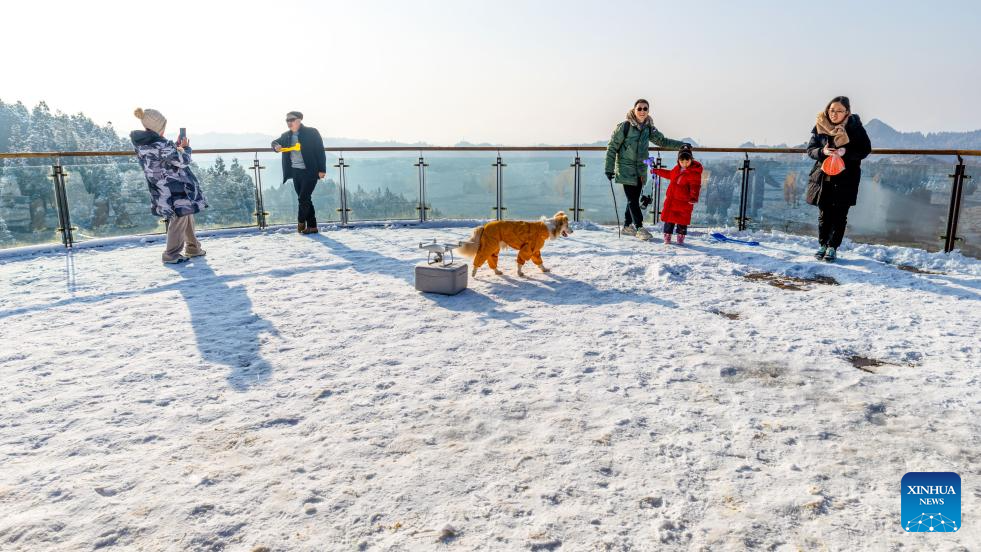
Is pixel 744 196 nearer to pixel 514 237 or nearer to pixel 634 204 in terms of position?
pixel 634 204

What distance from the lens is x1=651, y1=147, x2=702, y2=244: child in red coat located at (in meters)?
7.83

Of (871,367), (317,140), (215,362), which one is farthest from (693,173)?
(215,362)

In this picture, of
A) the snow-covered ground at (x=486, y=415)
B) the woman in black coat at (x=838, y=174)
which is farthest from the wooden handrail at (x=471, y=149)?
the snow-covered ground at (x=486, y=415)

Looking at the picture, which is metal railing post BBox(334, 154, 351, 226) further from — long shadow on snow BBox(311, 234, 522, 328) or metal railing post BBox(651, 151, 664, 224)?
metal railing post BBox(651, 151, 664, 224)

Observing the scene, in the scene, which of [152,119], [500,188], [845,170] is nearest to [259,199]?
[152,119]

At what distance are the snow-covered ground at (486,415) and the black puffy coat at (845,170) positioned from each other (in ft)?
3.65

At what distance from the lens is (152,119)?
6.69m

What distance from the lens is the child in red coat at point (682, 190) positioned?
25.7ft

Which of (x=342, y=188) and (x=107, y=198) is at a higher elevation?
(x=342, y=188)

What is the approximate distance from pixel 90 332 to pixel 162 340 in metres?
0.71

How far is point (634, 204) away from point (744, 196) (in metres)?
2.02

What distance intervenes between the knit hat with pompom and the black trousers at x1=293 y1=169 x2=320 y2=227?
2495 mm

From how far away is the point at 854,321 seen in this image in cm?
468

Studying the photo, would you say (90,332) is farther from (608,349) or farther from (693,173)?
(693,173)
